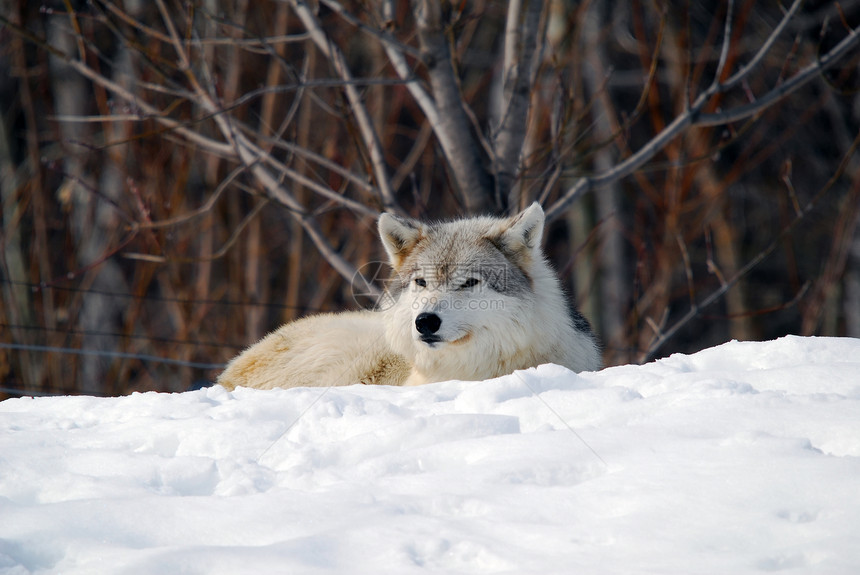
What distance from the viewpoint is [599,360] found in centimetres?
525

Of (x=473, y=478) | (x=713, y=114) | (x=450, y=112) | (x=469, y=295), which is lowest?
(x=473, y=478)

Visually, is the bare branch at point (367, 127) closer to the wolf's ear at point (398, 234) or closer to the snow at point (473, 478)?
the wolf's ear at point (398, 234)

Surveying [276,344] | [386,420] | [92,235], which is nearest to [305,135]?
[92,235]

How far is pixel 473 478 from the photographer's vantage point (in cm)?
269

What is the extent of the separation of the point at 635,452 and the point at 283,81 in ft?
36.7

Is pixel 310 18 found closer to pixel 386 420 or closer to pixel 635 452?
pixel 386 420

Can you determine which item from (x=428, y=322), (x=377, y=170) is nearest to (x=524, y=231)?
(x=428, y=322)

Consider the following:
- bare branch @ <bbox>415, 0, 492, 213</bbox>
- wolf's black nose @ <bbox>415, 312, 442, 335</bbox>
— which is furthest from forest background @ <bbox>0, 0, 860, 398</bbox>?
wolf's black nose @ <bbox>415, 312, 442, 335</bbox>

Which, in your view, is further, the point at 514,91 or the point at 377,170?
the point at 377,170

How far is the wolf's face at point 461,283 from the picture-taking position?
178 inches

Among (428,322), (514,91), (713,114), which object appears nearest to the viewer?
(428,322)

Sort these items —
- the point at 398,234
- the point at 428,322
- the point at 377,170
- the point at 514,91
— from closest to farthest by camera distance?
1. the point at 428,322
2. the point at 398,234
3. the point at 514,91
4. the point at 377,170

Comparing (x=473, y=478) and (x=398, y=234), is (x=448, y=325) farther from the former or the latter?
(x=473, y=478)

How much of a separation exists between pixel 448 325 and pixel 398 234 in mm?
957
